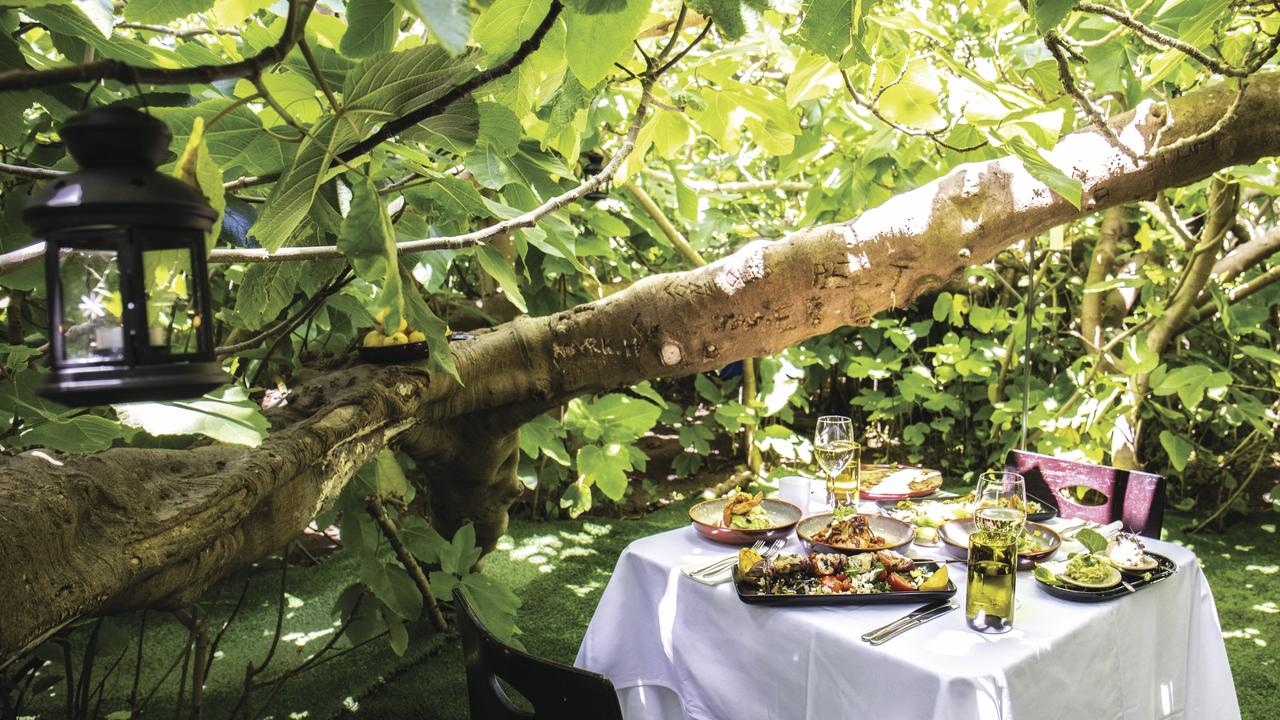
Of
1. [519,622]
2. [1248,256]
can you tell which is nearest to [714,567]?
[519,622]

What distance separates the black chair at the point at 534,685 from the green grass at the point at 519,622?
1.14m

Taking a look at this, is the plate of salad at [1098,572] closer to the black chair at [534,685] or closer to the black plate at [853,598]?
the black plate at [853,598]

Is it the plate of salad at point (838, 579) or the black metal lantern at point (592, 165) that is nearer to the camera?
the plate of salad at point (838, 579)

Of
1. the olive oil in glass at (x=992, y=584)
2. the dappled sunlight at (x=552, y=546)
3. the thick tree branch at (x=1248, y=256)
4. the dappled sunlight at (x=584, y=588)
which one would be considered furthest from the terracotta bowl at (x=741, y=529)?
the thick tree branch at (x=1248, y=256)

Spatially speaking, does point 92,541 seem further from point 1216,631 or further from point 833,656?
point 1216,631

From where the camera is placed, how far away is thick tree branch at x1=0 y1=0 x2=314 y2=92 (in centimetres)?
48

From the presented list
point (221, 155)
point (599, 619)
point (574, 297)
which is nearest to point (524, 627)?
point (599, 619)

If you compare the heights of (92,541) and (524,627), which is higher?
(92,541)

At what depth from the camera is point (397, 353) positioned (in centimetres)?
187

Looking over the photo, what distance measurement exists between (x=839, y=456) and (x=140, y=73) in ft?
6.40

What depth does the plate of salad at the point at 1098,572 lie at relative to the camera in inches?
66.5

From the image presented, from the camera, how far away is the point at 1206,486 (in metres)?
4.29

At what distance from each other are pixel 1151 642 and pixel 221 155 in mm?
2132

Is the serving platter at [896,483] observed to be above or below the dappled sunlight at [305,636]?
above
